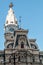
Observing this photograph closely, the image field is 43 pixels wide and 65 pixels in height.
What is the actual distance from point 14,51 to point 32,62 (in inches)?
209

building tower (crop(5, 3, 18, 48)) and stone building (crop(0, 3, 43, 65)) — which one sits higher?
building tower (crop(5, 3, 18, 48))

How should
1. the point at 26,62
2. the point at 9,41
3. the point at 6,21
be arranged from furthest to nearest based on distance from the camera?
the point at 6,21 < the point at 9,41 < the point at 26,62

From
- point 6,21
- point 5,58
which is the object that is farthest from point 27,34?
point 6,21

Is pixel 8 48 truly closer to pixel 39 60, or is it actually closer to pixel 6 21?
pixel 39 60

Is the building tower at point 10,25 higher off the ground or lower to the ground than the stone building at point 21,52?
higher

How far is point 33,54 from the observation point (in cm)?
7444

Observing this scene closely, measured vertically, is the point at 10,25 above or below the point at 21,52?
above

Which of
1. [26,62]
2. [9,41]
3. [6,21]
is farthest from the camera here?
[6,21]

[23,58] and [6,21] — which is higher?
[6,21]

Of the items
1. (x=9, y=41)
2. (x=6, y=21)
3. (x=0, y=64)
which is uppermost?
(x=6, y=21)

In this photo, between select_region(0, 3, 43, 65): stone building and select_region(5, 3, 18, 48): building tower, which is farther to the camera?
select_region(5, 3, 18, 48): building tower

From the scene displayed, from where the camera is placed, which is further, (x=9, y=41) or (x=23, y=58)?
(x=9, y=41)

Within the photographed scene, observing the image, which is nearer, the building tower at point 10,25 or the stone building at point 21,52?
the stone building at point 21,52

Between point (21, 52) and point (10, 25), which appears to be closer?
point (21, 52)
